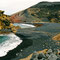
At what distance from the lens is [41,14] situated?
560 feet

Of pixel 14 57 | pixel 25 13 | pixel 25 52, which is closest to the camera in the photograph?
pixel 14 57

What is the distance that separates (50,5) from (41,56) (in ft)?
530

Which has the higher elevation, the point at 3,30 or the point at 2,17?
the point at 2,17

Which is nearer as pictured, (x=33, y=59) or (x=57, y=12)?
(x=33, y=59)

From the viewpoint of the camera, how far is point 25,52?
27.3 metres

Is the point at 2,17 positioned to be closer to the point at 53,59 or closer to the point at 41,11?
the point at 53,59

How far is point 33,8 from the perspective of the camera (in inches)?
7018

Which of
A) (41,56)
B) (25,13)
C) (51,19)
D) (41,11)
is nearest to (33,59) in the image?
(41,56)

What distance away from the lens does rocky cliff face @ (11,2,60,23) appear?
152 metres

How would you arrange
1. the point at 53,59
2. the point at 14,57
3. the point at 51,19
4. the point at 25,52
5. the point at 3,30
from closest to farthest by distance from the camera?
the point at 53,59, the point at 14,57, the point at 25,52, the point at 3,30, the point at 51,19

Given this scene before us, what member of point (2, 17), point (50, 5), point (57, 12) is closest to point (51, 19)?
point (57, 12)

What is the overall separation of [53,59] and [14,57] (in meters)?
6.57

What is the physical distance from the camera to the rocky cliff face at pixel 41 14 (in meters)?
152

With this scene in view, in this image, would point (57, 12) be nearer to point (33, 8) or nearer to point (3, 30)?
point (33, 8)
